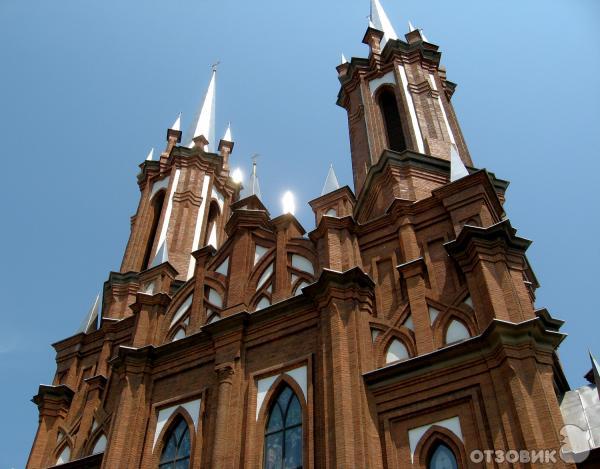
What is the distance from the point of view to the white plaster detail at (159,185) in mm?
25484

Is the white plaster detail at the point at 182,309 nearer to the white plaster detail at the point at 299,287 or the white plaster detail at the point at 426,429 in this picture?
the white plaster detail at the point at 299,287

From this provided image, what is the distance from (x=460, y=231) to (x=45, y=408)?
11664 millimetres

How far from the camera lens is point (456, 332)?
41.1ft

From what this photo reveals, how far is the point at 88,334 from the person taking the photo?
1961 centimetres

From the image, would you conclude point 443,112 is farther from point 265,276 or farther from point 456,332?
point 456,332

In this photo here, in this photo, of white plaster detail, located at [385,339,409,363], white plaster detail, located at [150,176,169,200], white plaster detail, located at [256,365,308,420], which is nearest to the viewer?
white plaster detail, located at [385,339,409,363]

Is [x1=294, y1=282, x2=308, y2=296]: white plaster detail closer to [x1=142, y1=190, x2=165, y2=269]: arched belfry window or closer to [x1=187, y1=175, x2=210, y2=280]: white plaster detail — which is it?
[x1=187, y1=175, x2=210, y2=280]: white plaster detail

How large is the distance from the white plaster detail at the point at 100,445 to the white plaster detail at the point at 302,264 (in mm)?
6030

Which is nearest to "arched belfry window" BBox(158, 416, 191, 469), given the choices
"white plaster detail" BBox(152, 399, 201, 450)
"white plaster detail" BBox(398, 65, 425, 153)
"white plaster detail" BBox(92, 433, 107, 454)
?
"white plaster detail" BBox(152, 399, 201, 450)

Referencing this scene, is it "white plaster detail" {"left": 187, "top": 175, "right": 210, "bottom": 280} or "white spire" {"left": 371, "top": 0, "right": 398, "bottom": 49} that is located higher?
"white spire" {"left": 371, "top": 0, "right": 398, "bottom": 49}

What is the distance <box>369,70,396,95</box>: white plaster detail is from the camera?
22.0 metres

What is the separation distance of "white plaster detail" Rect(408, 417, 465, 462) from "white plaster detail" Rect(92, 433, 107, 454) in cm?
775

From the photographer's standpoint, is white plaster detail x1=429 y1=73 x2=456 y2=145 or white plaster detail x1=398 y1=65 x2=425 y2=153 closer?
white plaster detail x1=398 y1=65 x2=425 y2=153

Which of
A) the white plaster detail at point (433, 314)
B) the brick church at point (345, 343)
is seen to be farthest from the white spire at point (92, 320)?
the white plaster detail at point (433, 314)
